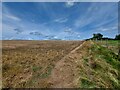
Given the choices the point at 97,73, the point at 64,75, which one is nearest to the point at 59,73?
the point at 64,75

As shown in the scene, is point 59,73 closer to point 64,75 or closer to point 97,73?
point 64,75

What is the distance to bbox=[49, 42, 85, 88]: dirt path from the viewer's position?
9266 millimetres

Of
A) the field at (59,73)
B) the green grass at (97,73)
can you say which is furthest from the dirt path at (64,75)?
the green grass at (97,73)

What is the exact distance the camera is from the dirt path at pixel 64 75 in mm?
9266

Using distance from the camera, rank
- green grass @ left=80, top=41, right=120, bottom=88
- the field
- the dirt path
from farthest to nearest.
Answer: green grass @ left=80, top=41, right=120, bottom=88, the field, the dirt path

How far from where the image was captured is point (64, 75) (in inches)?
396

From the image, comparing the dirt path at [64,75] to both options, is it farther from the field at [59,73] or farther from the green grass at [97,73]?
the green grass at [97,73]

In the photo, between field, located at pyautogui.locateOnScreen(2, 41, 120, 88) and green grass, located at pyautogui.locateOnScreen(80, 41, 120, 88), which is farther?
green grass, located at pyautogui.locateOnScreen(80, 41, 120, 88)

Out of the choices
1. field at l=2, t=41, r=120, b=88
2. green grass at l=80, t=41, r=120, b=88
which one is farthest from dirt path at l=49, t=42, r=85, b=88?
green grass at l=80, t=41, r=120, b=88

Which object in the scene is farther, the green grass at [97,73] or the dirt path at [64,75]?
the green grass at [97,73]

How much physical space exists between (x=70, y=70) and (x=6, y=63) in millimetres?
4157

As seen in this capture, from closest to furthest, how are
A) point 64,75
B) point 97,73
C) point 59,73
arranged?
point 64,75, point 59,73, point 97,73

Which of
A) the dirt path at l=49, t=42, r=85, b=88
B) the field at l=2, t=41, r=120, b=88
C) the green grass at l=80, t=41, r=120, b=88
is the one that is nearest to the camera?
the dirt path at l=49, t=42, r=85, b=88

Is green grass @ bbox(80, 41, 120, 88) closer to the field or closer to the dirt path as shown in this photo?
the field
